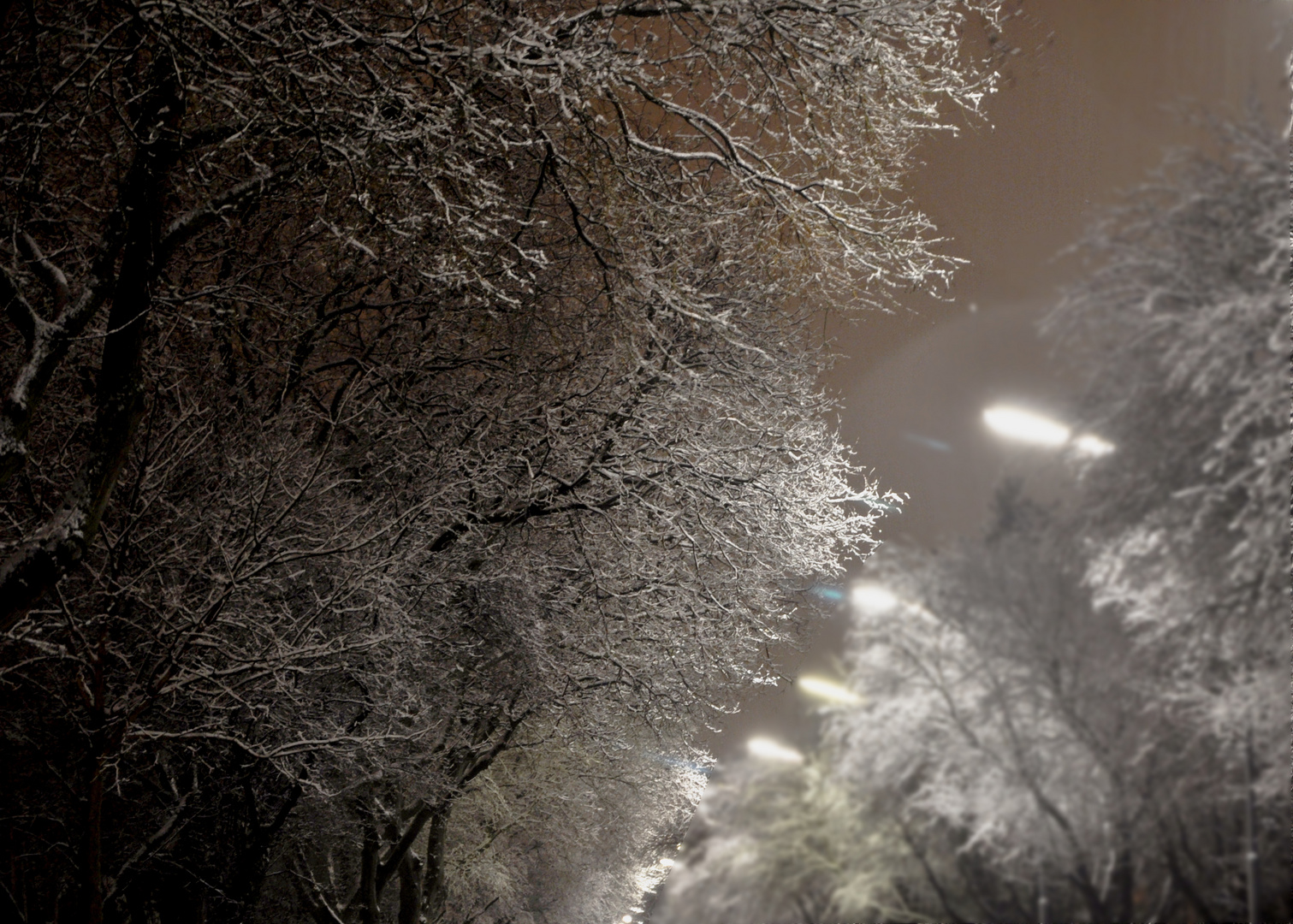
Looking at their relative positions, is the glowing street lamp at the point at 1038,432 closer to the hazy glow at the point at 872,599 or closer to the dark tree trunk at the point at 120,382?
the hazy glow at the point at 872,599

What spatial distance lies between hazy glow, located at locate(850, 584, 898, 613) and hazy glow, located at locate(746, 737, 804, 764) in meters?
0.27

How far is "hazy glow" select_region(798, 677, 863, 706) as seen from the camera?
151 centimetres

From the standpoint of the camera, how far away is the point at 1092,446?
1.29 m

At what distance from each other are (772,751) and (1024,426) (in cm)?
72

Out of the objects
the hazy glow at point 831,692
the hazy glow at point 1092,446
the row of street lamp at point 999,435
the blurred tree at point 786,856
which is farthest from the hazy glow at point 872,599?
the hazy glow at point 1092,446

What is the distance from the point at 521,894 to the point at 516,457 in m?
16.4

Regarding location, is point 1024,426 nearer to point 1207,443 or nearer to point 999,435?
point 999,435

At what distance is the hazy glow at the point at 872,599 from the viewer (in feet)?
4.99

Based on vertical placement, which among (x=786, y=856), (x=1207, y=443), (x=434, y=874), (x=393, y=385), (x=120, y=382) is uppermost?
(x=393, y=385)

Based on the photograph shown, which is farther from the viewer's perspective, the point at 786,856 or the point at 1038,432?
the point at 786,856

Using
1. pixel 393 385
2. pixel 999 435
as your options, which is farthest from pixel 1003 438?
pixel 393 385

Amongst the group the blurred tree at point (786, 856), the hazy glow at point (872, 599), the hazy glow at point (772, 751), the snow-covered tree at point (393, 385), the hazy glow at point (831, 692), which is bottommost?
the blurred tree at point (786, 856)

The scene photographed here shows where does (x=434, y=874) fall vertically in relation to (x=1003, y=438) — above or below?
below

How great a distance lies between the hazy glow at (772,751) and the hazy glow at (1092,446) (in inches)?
26.7
